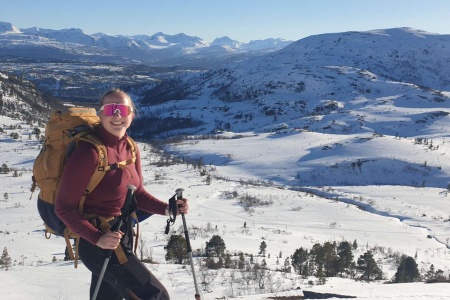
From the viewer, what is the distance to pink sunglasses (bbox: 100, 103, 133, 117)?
12.9 ft

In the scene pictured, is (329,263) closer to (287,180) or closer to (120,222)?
(120,222)

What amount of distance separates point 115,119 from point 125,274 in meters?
1.53

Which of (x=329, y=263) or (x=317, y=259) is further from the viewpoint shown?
(x=329, y=263)

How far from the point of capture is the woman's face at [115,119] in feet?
12.9

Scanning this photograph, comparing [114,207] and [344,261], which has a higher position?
[114,207]

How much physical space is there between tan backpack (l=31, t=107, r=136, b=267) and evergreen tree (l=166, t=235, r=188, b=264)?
11.6 metres

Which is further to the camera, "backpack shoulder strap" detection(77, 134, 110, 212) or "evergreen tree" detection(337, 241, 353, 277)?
"evergreen tree" detection(337, 241, 353, 277)

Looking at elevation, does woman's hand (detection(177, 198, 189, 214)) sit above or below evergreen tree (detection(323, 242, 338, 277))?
above

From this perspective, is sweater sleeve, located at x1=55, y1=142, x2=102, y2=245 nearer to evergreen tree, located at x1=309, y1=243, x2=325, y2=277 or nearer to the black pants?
the black pants

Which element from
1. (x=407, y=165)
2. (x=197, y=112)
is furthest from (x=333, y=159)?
(x=197, y=112)

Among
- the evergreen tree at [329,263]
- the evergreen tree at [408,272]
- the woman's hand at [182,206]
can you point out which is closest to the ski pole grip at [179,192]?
the woman's hand at [182,206]

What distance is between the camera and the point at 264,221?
3803 centimetres

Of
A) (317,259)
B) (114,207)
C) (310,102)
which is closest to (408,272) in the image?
(317,259)

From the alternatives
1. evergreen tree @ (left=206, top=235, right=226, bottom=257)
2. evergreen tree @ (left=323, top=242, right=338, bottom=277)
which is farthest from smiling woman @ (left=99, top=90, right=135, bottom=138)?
evergreen tree @ (left=323, top=242, right=338, bottom=277)
